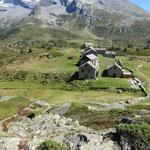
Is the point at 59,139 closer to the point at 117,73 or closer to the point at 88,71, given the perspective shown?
the point at 88,71

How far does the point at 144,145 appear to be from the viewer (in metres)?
37.1

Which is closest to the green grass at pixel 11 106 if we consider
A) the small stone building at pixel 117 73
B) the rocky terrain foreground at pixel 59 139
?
the rocky terrain foreground at pixel 59 139

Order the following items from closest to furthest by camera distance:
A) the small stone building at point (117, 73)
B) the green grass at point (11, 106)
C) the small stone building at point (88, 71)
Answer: the green grass at point (11, 106), the small stone building at point (88, 71), the small stone building at point (117, 73)

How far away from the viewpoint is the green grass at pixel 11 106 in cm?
7400

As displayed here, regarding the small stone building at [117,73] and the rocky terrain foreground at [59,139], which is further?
the small stone building at [117,73]

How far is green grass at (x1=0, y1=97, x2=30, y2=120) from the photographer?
7400 cm

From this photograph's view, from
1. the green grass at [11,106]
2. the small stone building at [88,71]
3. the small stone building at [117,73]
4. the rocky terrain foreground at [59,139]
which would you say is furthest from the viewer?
the small stone building at [117,73]

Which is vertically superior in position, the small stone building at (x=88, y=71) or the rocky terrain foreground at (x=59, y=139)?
the rocky terrain foreground at (x=59, y=139)

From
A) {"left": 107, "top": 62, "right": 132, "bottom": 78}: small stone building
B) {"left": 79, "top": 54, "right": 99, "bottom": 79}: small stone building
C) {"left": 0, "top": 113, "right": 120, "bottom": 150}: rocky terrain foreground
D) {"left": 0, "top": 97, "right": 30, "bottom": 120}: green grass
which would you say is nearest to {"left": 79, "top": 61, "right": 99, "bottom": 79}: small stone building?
{"left": 79, "top": 54, "right": 99, "bottom": 79}: small stone building

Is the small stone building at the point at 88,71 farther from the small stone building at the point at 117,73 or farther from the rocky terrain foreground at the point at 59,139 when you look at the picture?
the rocky terrain foreground at the point at 59,139

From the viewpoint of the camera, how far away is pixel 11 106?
270 feet

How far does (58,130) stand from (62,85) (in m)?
73.0

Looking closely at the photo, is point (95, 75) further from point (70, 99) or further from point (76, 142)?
point (76, 142)

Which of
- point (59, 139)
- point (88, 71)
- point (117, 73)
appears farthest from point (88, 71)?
point (59, 139)
